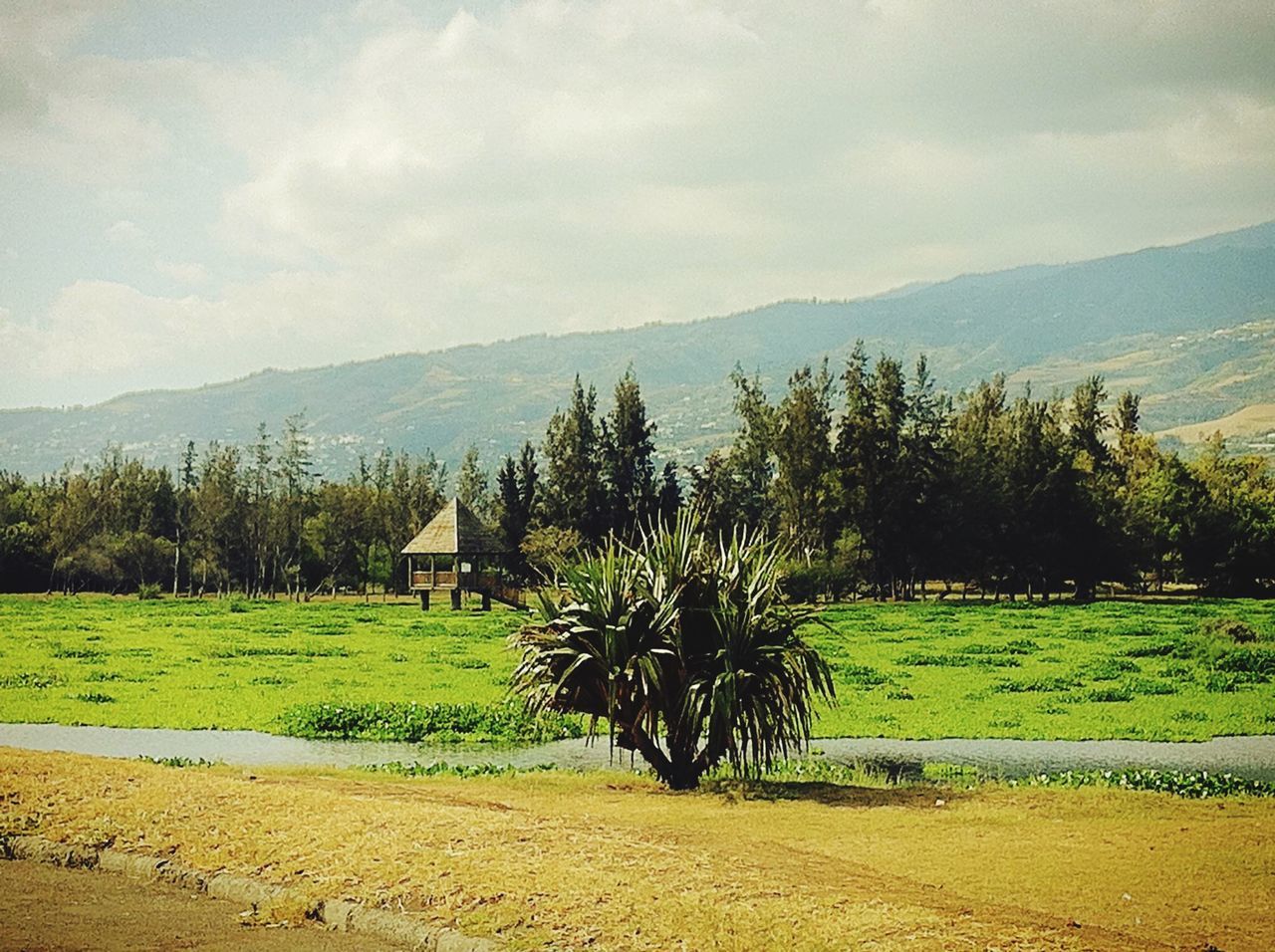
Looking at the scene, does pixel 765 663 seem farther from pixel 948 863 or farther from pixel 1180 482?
pixel 1180 482

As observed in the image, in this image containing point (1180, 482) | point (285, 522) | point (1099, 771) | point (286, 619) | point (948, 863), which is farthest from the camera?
point (285, 522)

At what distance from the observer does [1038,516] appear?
227 ft

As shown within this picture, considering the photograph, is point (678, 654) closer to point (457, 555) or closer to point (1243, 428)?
point (457, 555)

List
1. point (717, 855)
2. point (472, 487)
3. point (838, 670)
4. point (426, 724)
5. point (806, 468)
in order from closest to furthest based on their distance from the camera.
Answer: point (717, 855), point (426, 724), point (838, 670), point (806, 468), point (472, 487)

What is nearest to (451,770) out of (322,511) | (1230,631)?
(1230,631)

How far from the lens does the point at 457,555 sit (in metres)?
61.7

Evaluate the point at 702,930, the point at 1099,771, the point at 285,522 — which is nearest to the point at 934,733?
the point at 1099,771

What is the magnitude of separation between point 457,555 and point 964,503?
94.2 ft

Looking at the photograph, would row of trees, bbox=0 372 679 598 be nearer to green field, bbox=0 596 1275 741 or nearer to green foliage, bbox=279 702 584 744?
green field, bbox=0 596 1275 741

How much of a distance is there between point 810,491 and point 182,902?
211ft

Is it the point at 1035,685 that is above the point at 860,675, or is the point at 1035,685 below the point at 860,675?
below

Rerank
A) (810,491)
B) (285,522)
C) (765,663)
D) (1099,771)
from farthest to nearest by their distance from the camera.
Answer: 1. (285,522)
2. (810,491)
3. (1099,771)
4. (765,663)

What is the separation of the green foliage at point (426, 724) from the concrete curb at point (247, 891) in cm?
1176

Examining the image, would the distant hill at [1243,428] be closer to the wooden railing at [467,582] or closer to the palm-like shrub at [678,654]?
the wooden railing at [467,582]
